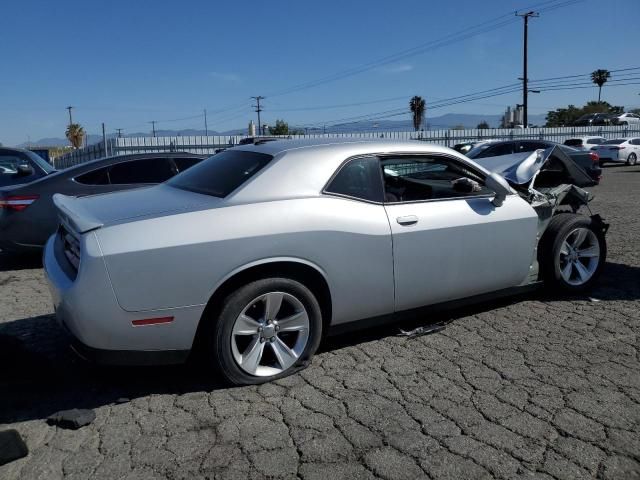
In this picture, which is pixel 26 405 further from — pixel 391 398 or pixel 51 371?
pixel 391 398

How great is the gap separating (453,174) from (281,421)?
249cm

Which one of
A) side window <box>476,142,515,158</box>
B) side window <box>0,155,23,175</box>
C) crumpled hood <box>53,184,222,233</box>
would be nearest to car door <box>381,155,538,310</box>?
crumpled hood <box>53,184,222,233</box>

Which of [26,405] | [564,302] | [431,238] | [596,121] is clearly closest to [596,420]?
[431,238]

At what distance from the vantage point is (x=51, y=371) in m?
3.54

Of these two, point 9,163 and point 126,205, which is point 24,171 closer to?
point 9,163

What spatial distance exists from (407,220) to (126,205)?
1867 mm

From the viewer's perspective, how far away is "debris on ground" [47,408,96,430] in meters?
2.97

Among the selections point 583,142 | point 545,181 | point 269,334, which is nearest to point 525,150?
point 545,181

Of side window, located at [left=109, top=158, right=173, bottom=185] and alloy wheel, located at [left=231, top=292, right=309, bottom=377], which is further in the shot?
side window, located at [left=109, top=158, right=173, bottom=185]

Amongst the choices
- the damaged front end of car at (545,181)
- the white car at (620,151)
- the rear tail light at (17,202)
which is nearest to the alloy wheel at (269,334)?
the damaged front end of car at (545,181)

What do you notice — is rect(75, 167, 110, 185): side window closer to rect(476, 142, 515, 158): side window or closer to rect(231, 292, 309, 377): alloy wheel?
rect(231, 292, 309, 377): alloy wheel

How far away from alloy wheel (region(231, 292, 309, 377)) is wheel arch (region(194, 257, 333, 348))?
5.4 inches

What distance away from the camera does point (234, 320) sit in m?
3.23

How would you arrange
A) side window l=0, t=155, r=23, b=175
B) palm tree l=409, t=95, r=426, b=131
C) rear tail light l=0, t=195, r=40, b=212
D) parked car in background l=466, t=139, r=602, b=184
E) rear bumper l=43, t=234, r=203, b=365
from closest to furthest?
rear bumper l=43, t=234, r=203, b=365 → rear tail light l=0, t=195, r=40, b=212 → side window l=0, t=155, r=23, b=175 → parked car in background l=466, t=139, r=602, b=184 → palm tree l=409, t=95, r=426, b=131
